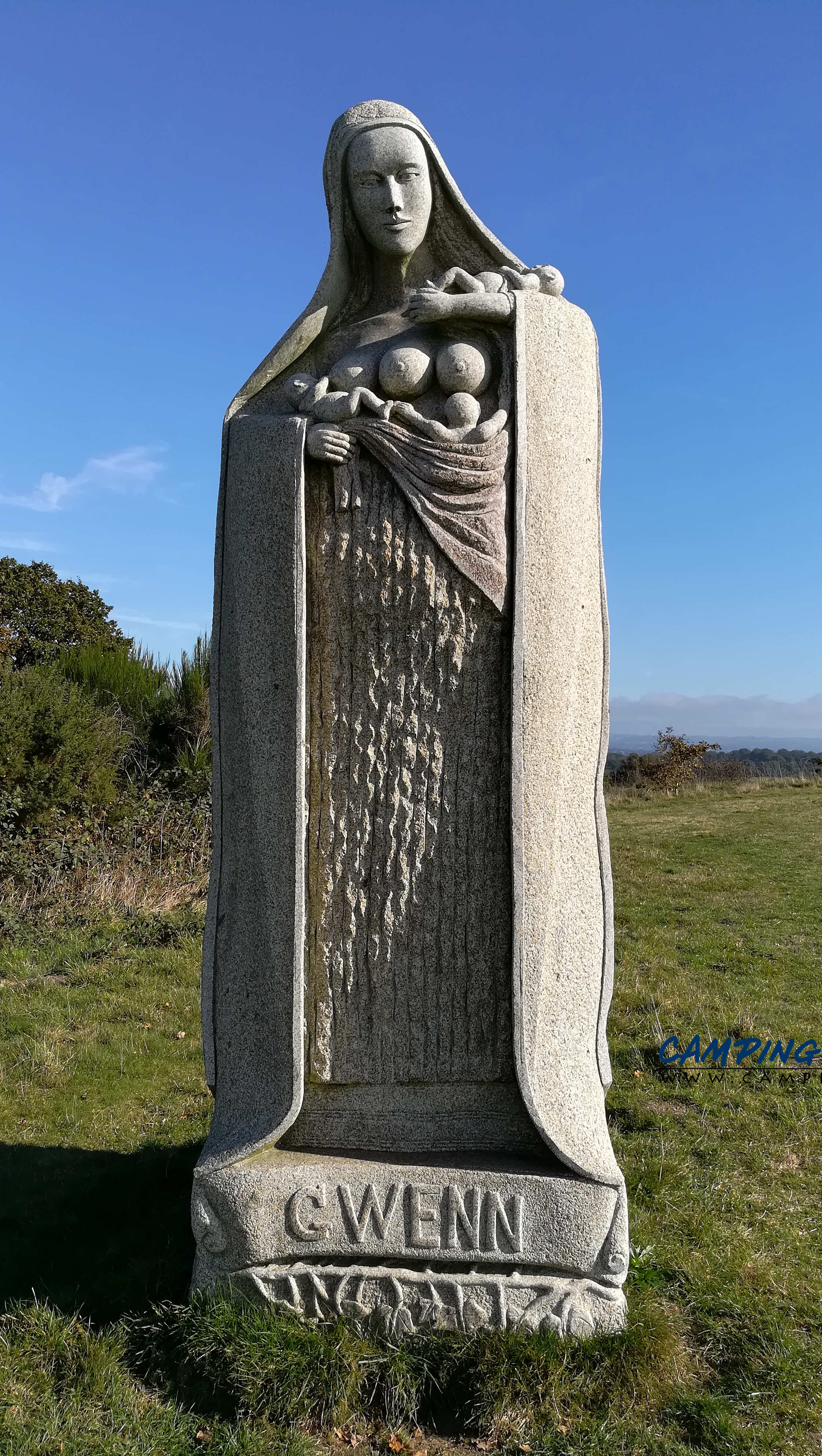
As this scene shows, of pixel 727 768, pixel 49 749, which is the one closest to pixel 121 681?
pixel 49 749

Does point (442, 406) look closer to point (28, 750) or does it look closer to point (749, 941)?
point (749, 941)

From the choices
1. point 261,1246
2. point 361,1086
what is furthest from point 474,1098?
point 261,1246

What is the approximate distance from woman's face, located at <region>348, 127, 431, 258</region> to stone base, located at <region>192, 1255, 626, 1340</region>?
125 inches

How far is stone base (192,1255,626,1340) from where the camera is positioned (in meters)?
2.96

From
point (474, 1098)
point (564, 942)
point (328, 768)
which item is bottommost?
point (474, 1098)

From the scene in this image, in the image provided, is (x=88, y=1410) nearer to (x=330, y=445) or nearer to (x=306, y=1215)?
(x=306, y=1215)

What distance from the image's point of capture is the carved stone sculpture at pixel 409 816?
10.0 ft

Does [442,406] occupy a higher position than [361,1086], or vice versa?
[442,406]

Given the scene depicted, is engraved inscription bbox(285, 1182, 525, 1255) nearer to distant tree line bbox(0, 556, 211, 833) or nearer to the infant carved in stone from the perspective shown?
the infant carved in stone

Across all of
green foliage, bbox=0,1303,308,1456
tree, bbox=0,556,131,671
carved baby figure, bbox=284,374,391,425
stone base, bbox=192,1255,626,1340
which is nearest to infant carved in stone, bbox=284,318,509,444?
carved baby figure, bbox=284,374,391,425

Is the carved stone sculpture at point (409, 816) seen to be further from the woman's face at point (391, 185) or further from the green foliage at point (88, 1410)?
the green foliage at point (88, 1410)

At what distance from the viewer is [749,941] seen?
27.0 feet

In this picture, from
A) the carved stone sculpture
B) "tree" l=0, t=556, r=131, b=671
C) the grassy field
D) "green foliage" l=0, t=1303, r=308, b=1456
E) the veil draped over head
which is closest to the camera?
"green foliage" l=0, t=1303, r=308, b=1456

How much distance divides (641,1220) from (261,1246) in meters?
1.54
